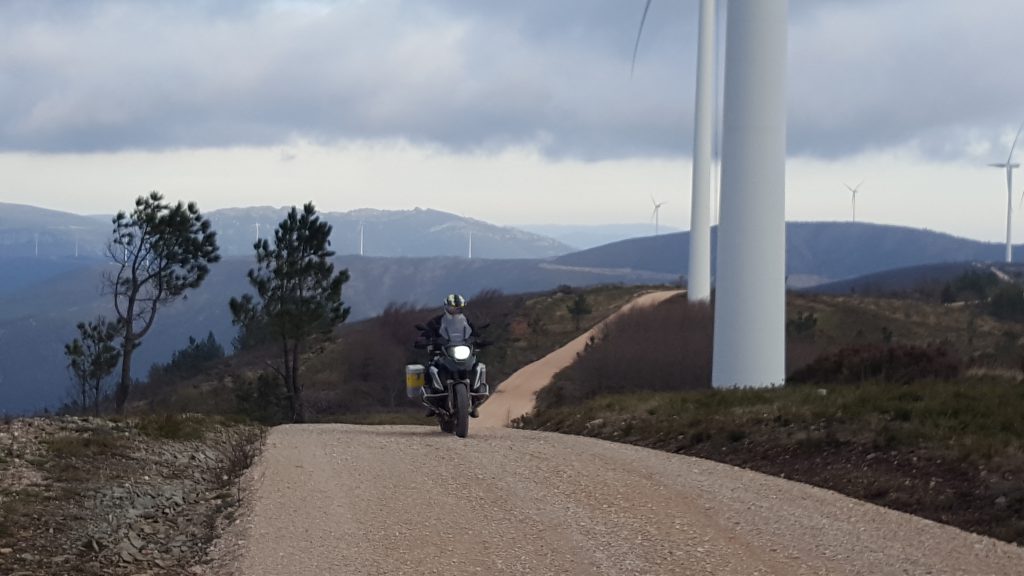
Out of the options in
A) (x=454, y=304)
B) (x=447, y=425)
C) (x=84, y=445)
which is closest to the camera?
(x=84, y=445)

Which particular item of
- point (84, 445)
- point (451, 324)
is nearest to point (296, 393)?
point (451, 324)

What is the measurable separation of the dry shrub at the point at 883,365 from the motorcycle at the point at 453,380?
7086mm

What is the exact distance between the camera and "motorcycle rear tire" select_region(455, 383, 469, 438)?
760 inches

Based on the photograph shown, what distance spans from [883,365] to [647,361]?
978 inches

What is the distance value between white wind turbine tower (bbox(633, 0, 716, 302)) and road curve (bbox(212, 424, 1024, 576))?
28110 millimetres

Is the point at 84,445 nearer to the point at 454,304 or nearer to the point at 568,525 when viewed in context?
the point at 454,304

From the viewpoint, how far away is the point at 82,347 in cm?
5044

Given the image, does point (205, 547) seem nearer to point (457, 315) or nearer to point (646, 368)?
point (457, 315)

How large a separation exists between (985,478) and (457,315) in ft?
31.7

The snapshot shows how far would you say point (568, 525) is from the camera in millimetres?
10875

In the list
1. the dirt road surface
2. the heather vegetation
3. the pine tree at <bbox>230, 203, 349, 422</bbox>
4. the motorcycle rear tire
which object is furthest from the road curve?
the pine tree at <bbox>230, 203, 349, 422</bbox>

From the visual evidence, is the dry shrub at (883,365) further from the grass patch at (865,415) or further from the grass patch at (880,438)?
the grass patch at (880,438)

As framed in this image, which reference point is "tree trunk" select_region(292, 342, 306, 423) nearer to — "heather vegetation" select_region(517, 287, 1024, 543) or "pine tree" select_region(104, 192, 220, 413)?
"pine tree" select_region(104, 192, 220, 413)

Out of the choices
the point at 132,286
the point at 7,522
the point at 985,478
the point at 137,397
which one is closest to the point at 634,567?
the point at 985,478
